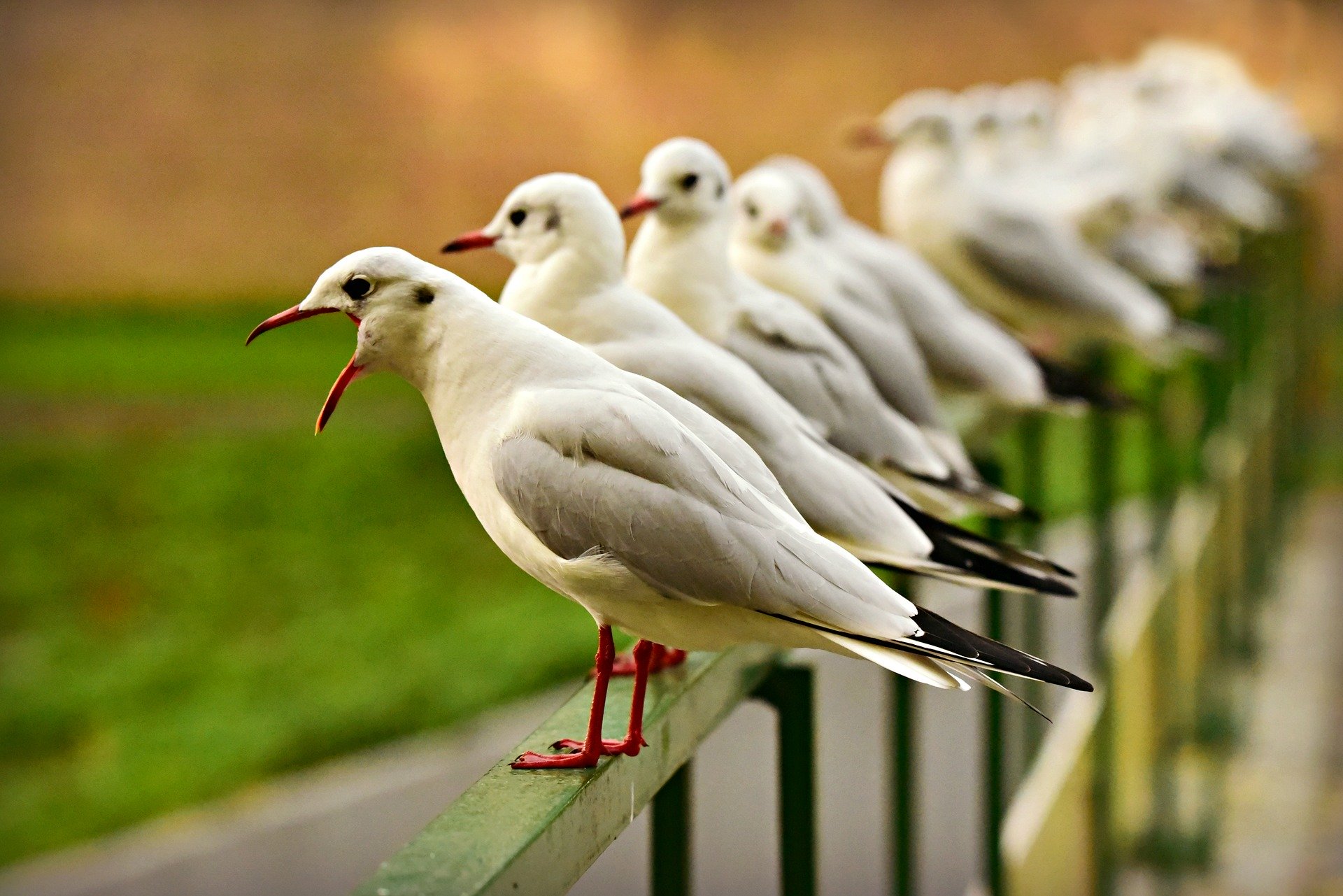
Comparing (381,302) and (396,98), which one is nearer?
(381,302)

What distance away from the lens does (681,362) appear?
864mm

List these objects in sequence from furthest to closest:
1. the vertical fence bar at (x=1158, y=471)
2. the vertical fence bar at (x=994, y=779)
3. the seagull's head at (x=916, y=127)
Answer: the vertical fence bar at (x=1158, y=471), the seagull's head at (x=916, y=127), the vertical fence bar at (x=994, y=779)

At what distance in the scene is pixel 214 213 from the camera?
17.3 ft

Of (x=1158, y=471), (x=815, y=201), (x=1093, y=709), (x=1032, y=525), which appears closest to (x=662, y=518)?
(x=815, y=201)

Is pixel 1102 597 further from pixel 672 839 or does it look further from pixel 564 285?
pixel 564 285

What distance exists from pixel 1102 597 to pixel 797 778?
1315 millimetres

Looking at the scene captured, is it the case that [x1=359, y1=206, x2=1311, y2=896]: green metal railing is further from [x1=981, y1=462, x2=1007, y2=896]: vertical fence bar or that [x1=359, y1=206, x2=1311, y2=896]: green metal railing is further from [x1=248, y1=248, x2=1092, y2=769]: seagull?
[x1=248, y1=248, x2=1092, y2=769]: seagull

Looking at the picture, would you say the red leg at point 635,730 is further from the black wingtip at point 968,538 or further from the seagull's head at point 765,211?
the seagull's head at point 765,211

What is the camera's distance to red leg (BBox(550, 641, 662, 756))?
0.79 m

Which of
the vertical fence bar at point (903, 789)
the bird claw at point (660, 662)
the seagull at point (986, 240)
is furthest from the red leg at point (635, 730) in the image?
the seagull at point (986, 240)

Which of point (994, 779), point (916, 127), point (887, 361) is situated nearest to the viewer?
point (887, 361)

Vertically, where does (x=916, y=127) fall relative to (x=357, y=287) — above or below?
above

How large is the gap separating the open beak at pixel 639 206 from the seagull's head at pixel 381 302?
0.94ft

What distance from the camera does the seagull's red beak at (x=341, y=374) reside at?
702mm
